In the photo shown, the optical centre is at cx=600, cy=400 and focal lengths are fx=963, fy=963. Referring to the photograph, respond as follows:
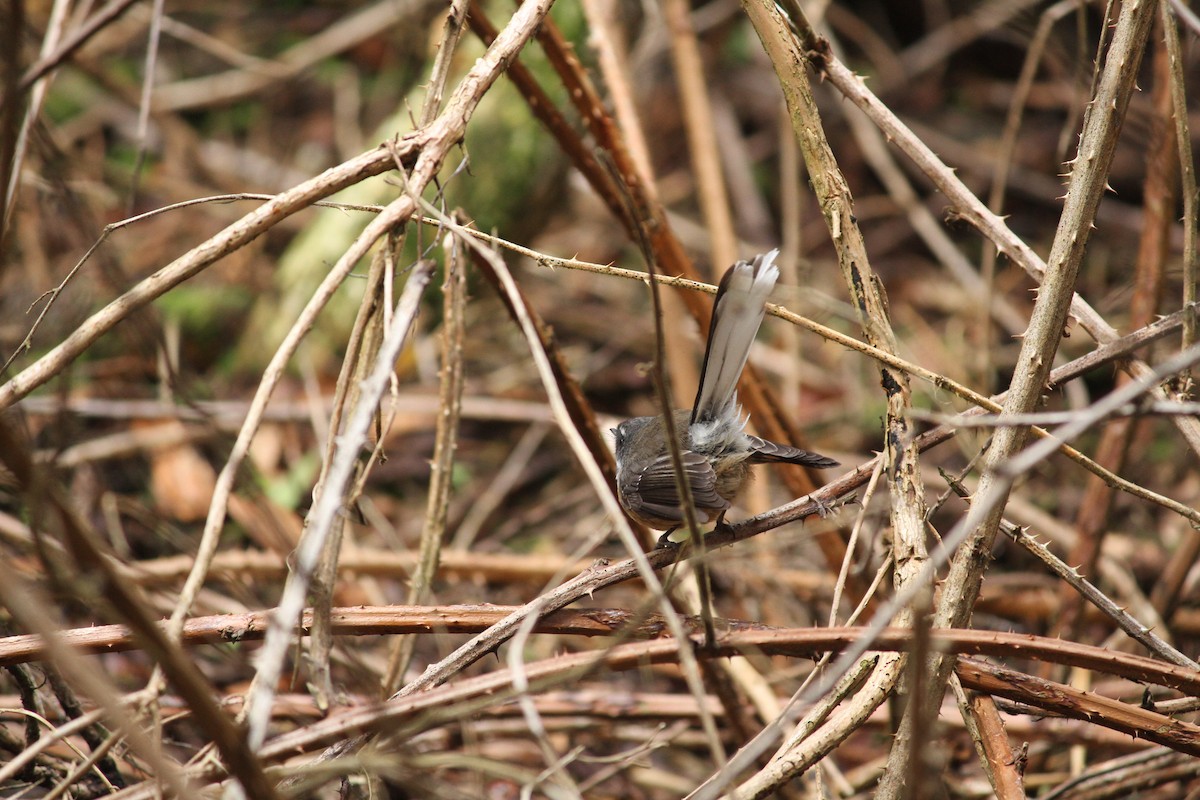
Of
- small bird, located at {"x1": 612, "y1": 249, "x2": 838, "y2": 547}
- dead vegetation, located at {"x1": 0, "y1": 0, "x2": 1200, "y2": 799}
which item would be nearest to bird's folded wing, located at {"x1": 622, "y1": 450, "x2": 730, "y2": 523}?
small bird, located at {"x1": 612, "y1": 249, "x2": 838, "y2": 547}

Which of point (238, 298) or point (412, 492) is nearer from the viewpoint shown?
point (412, 492)

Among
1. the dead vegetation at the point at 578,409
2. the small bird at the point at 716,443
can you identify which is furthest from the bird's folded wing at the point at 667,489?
the dead vegetation at the point at 578,409

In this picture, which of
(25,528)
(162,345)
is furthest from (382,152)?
(25,528)

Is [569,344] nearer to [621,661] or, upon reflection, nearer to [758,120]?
[758,120]

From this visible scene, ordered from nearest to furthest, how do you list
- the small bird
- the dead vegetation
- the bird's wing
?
the dead vegetation → the small bird → the bird's wing

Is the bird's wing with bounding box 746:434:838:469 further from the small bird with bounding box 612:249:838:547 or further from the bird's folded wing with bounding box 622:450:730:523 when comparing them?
the bird's folded wing with bounding box 622:450:730:523
